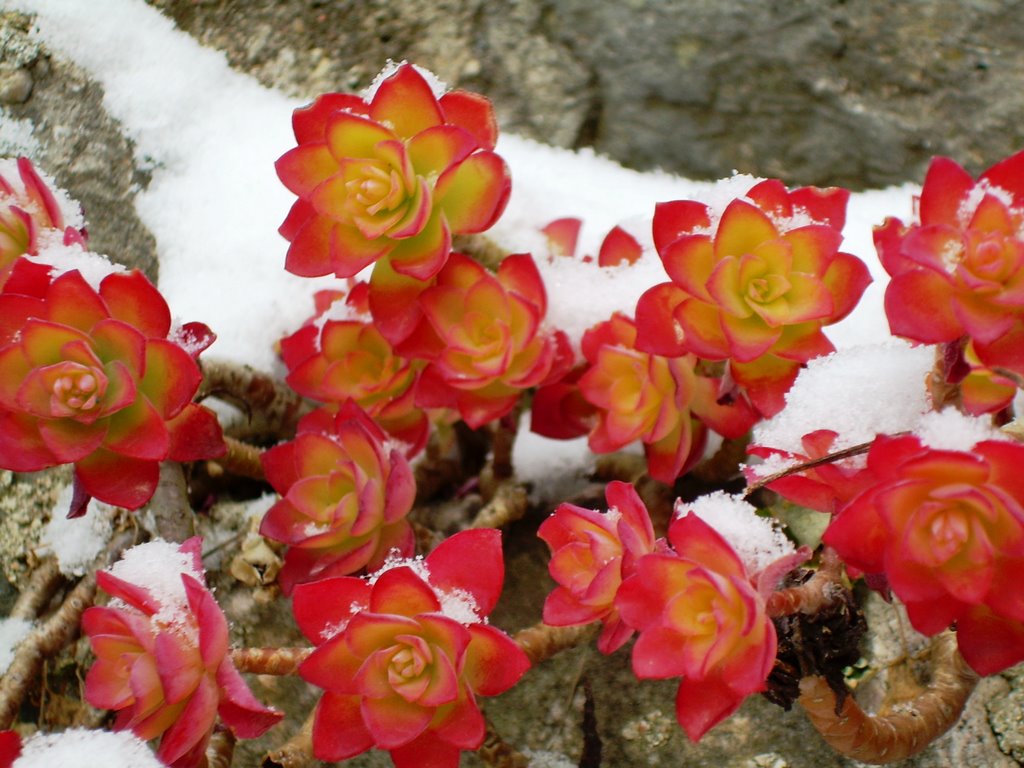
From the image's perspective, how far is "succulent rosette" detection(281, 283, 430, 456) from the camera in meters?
1.01

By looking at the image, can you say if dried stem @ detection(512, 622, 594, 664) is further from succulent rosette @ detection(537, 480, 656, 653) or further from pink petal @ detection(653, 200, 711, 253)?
pink petal @ detection(653, 200, 711, 253)

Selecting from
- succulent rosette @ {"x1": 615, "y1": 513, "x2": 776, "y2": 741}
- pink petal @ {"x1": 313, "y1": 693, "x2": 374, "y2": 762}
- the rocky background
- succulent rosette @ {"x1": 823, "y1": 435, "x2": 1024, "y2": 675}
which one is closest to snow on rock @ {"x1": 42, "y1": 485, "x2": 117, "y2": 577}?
the rocky background

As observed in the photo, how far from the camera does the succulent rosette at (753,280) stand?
2.68 ft

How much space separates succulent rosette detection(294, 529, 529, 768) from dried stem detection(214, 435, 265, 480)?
34cm

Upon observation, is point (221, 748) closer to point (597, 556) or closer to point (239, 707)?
point (239, 707)

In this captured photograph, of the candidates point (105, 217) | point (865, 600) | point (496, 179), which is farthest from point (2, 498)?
point (865, 600)

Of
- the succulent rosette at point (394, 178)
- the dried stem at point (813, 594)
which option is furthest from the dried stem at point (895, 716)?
the succulent rosette at point (394, 178)

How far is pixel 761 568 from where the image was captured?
2.34 feet

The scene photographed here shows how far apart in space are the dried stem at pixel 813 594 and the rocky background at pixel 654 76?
3.09ft

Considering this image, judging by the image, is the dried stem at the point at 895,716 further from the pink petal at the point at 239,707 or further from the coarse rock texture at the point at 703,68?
the coarse rock texture at the point at 703,68

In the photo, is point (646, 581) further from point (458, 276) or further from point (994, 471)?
point (458, 276)

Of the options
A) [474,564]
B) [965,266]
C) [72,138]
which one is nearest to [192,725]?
[474,564]

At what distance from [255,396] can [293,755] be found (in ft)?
1.56

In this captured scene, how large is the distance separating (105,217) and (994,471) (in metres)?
1.21
